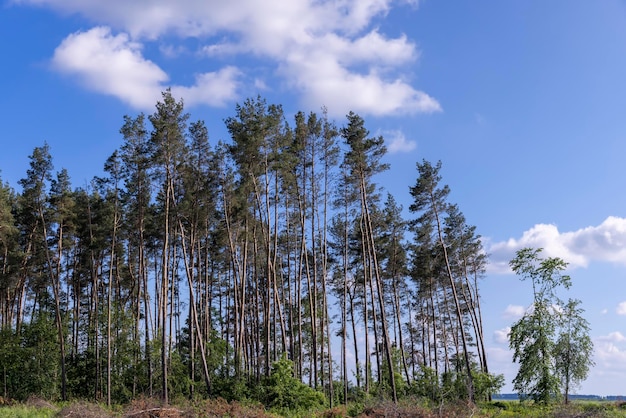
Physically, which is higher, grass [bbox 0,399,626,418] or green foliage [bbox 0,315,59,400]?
green foliage [bbox 0,315,59,400]

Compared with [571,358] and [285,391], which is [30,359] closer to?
[285,391]

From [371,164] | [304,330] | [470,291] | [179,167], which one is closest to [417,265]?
[470,291]

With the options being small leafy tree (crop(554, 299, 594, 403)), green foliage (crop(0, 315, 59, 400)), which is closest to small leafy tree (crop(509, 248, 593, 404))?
small leafy tree (crop(554, 299, 594, 403))

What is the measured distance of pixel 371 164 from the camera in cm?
3172

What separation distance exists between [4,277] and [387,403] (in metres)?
26.5

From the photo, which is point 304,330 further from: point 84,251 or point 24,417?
point 24,417

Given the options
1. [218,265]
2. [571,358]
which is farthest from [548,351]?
[218,265]

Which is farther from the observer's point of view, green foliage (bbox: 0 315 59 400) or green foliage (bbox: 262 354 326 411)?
green foliage (bbox: 0 315 59 400)

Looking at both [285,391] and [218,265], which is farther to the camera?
[218,265]

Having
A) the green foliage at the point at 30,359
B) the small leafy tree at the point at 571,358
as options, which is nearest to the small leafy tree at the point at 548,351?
the small leafy tree at the point at 571,358

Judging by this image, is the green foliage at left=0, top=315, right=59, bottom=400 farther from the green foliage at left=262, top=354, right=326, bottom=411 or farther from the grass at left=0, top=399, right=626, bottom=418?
the green foliage at left=262, top=354, right=326, bottom=411

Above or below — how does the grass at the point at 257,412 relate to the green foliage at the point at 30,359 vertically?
below

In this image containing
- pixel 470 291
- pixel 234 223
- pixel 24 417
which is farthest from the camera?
pixel 470 291

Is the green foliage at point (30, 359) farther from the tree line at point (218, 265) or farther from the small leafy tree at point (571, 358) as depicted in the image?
the small leafy tree at point (571, 358)
